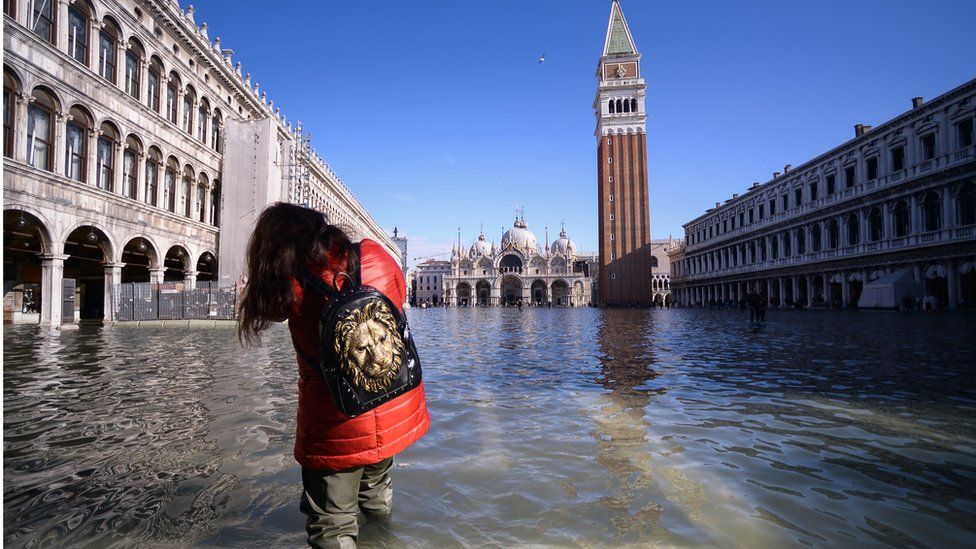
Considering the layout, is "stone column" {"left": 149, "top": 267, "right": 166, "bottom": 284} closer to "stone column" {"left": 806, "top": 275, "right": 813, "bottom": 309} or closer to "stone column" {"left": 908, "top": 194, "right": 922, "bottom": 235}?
"stone column" {"left": 908, "top": 194, "right": 922, "bottom": 235}

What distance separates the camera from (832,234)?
1431 inches

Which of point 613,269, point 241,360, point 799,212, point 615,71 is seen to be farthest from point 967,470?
point 615,71

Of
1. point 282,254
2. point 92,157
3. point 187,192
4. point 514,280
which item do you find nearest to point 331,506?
point 282,254

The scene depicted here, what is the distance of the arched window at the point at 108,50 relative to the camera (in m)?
17.3

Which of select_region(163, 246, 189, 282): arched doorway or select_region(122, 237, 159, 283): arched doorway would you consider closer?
select_region(122, 237, 159, 283): arched doorway

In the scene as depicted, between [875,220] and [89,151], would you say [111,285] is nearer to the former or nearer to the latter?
[89,151]

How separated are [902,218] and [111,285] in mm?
38406

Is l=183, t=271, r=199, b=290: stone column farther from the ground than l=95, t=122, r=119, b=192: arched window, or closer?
closer

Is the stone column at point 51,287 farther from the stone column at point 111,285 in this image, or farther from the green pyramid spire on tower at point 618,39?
the green pyramid spire on tower at point 618,39

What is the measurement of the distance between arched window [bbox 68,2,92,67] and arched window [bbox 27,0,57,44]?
0.64 m

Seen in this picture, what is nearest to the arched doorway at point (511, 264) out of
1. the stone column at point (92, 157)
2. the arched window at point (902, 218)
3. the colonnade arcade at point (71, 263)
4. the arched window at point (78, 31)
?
the arched window at point (902, 218)

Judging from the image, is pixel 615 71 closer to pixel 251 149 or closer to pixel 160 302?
pixel 251 149

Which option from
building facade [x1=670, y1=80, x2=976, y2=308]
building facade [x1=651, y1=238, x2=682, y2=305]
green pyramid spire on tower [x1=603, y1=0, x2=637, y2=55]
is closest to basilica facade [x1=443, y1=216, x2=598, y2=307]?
building facade [x1=651, y1=238, x2=682, y2=305]

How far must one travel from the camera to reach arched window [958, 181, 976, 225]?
25.0m
